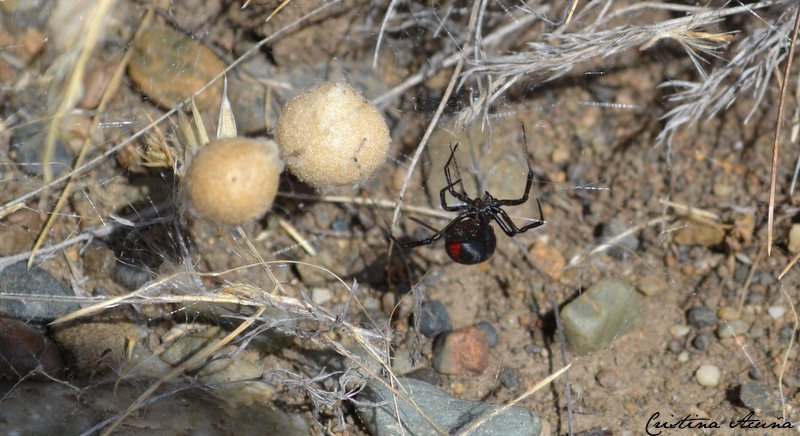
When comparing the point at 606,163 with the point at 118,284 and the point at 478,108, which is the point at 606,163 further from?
the point at 118,284

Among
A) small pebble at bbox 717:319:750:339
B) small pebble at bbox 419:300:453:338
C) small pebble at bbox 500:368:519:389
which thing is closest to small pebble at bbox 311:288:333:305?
small pebble at bbox 419:300:453:338

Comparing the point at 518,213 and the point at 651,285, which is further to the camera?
the point at 518,213

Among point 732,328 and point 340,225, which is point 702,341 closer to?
point 732,328

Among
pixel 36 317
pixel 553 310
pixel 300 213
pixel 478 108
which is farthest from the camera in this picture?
pixel 300 213

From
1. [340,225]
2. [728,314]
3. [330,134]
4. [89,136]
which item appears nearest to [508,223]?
[340,225]

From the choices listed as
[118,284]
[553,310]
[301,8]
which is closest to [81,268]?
[118,284]

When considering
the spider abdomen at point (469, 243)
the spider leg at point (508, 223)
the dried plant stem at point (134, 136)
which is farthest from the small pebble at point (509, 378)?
the dried plant stem at point (134, 136)
